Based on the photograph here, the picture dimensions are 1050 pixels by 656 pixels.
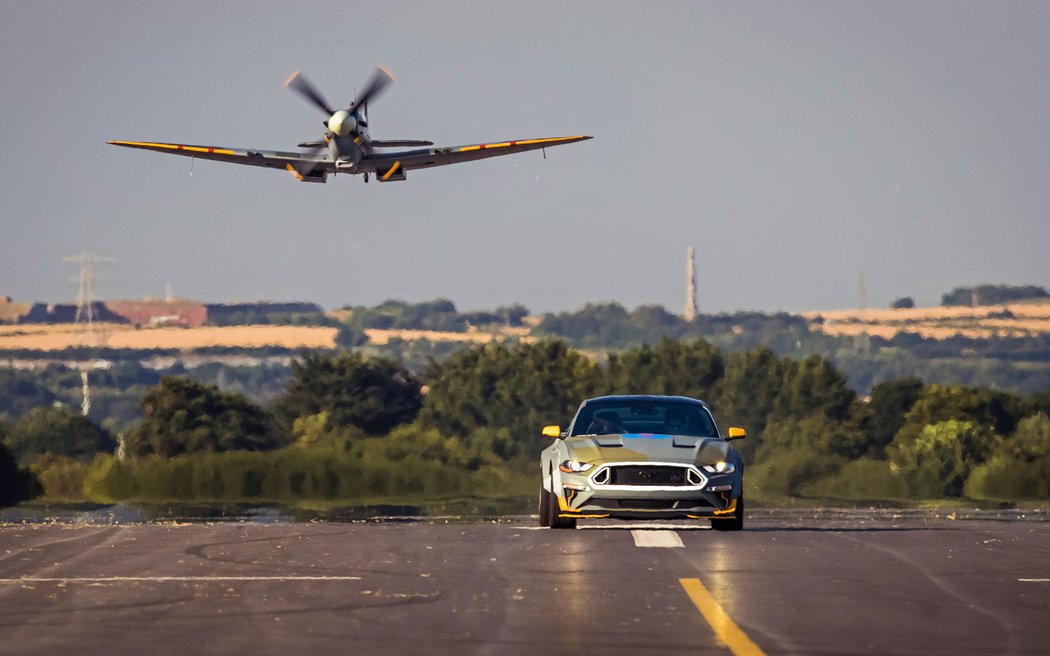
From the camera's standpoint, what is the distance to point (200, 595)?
14320mm

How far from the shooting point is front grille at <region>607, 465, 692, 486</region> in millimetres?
21969

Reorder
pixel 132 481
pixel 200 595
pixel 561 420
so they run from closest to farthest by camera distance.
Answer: pixel 200 595 < pixel 132 481 < pixel 561 420

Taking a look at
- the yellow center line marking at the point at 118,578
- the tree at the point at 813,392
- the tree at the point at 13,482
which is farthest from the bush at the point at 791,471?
the yellow center line marking at the point at 118,578

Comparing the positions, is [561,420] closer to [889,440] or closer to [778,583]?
[889,440]

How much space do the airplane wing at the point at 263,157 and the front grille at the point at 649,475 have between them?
30.3 meters

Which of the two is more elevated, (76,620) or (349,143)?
(349,143)

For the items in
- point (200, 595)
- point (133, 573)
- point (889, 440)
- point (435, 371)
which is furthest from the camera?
point (435, 371)

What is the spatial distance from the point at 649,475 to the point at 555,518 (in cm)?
128

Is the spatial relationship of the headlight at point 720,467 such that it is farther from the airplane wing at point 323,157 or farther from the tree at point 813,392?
the tree at point 813,392

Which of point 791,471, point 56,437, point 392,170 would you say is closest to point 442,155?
point 392,170

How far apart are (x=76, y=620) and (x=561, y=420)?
141 meters

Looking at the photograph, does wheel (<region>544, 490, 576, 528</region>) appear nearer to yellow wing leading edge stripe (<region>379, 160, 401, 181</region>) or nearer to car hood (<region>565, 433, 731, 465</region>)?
car hood (<region>565, 433, 731, 465</region>)

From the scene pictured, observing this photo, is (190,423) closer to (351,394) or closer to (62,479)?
(62,479)

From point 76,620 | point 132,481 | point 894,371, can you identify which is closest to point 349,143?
point 76,620
